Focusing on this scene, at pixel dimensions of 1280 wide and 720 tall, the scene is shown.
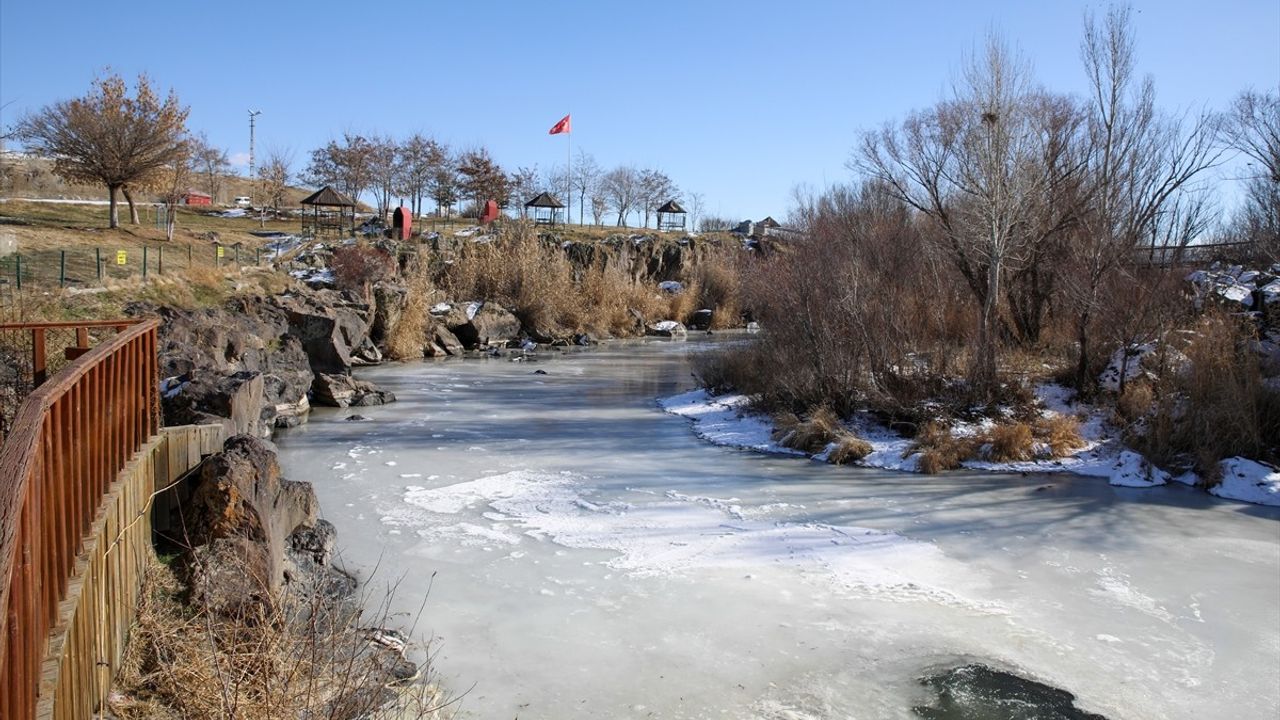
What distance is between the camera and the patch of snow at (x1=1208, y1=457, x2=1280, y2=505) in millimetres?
12883

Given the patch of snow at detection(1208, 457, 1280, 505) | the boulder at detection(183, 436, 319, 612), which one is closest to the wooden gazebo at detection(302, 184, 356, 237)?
the boulder at detection(183, 436, 319, 612)

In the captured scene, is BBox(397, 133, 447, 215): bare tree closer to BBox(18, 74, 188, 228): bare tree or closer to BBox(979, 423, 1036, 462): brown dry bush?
BBox(18, 74, 188, 228): bare tree

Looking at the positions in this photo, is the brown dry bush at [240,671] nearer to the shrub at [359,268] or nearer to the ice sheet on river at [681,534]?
the ice sheet on river at [681,534]

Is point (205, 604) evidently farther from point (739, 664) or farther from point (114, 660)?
point (739, 664)

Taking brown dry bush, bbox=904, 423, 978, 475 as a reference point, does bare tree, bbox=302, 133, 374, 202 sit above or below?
above

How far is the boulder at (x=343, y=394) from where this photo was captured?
19.8m

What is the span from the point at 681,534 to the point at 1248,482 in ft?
29.4

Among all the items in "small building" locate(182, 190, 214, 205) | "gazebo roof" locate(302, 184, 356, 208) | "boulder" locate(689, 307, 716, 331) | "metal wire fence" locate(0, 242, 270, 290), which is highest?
"small building" locate(182, 190, 214, 205)

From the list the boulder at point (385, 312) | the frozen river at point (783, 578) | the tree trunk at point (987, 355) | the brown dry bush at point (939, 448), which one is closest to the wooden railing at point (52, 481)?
the frozen river at point (783, 578)

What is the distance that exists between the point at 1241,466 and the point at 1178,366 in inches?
112

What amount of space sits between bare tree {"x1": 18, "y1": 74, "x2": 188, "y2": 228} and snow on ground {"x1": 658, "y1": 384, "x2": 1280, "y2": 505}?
27.1 m

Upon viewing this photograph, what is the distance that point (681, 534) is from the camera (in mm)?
10141

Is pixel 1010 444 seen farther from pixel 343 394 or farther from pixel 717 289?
pixel 717 289

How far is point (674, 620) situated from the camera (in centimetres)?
769
